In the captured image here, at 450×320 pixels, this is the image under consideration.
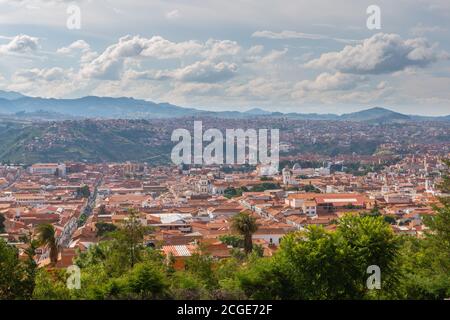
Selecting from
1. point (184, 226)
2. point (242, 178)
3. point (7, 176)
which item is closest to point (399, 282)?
point (184, 226)

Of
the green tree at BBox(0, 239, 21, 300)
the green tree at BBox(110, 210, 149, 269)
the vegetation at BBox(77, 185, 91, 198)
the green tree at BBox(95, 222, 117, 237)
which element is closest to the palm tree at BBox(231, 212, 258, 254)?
the green tree at BBox(110, 210, 149, 269)

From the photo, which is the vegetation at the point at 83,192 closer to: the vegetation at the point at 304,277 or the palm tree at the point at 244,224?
the palm tree at the point at 244,224

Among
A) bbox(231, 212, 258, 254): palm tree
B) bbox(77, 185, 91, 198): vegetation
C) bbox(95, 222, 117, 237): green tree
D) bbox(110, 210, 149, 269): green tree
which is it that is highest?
bbox(110, 210, 149, 269): green tree

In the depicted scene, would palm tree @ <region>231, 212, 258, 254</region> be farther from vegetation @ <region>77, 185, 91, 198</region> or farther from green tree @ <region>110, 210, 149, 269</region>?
vegetation @ <region>77, 185, 91, 198</region>

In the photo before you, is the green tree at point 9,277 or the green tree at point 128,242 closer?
the green tree at point 9,277

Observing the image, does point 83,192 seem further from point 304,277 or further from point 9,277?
point 304,277

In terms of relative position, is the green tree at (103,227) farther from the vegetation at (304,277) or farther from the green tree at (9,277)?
the green tree at (9,277)

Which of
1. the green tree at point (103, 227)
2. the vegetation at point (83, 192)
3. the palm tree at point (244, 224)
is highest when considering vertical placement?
the palm tree at point (244, 224)

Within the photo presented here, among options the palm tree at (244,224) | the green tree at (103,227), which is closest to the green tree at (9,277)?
the palm tree at (244,224)

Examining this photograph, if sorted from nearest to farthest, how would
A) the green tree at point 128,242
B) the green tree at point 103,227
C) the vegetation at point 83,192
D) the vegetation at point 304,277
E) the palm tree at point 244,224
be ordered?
the vegetation at point 304,277
the green tree at point 128,242
the palm tree at point 244,224
the green tree at point 103,227
the vegetation at point 83,192

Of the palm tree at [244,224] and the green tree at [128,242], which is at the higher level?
the green tree at [128,242]

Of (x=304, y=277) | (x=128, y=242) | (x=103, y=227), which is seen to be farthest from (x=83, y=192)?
(x=304, y=277)

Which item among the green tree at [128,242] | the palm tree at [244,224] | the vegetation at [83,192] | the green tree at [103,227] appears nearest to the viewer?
the green tree at [128,242]
